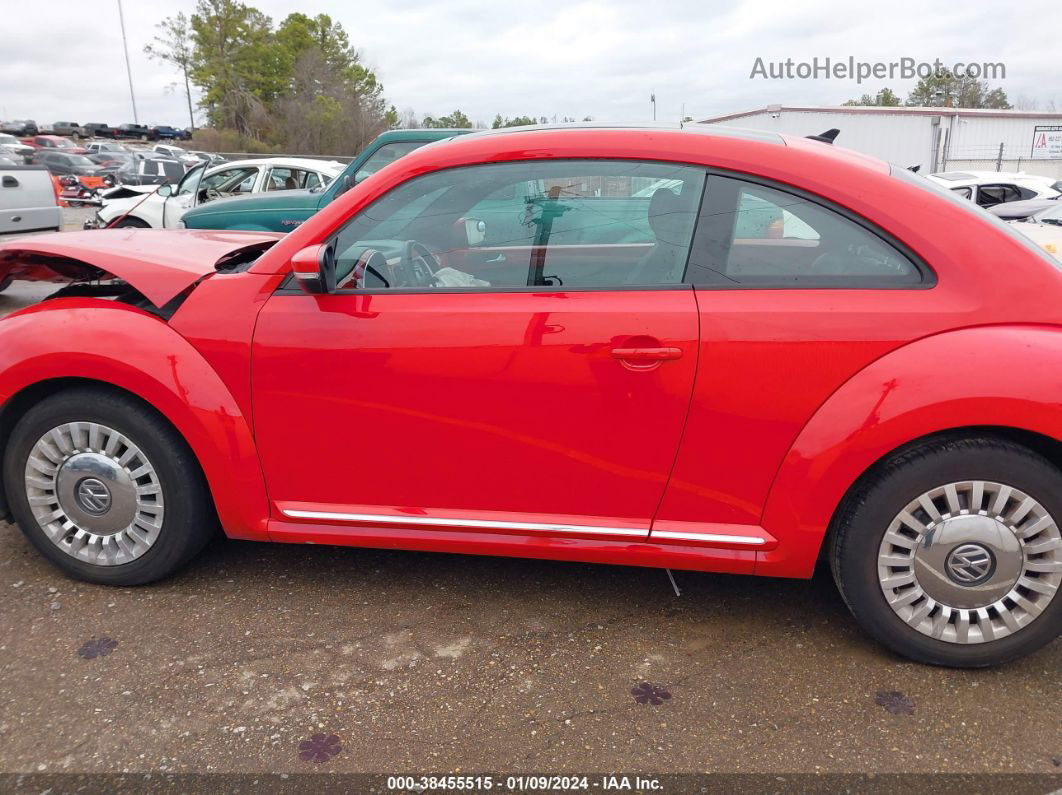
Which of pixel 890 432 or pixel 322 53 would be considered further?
pixel 322 53

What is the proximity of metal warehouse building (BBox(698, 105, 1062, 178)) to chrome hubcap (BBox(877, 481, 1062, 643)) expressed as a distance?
96.9 ft

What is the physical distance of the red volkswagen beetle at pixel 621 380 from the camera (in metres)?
2.37

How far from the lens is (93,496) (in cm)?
292

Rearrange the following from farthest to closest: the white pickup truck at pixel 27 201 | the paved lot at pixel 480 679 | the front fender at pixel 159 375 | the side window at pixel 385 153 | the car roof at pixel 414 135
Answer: the white pickup truck at pixel 27 201 < the side window at pixel 385 153 < the car roof at pixel 414 135 < the front fender at pixel 159 375 < the paved lot at pixel 480 679

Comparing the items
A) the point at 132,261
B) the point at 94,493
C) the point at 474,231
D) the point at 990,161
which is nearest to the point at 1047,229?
the point at 474,231

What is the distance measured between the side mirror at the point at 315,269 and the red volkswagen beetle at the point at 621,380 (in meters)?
0.02

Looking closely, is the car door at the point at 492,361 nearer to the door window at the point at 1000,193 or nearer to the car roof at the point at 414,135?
the car roof at the point at 414,135

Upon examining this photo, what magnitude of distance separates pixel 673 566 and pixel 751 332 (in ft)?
2.75

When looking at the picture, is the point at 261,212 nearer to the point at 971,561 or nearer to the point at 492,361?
the point at 492,361

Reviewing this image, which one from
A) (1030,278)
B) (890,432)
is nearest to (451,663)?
(890,432)

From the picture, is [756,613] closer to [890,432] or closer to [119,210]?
[890,432]

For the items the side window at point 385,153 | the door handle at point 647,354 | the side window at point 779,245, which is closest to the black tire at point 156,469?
the door handle at point 647,354

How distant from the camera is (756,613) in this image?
2.91 metres

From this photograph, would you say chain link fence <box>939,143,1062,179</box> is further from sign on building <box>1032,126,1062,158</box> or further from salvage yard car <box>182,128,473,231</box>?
salvage yard car <box>182,128,473,231</box>
